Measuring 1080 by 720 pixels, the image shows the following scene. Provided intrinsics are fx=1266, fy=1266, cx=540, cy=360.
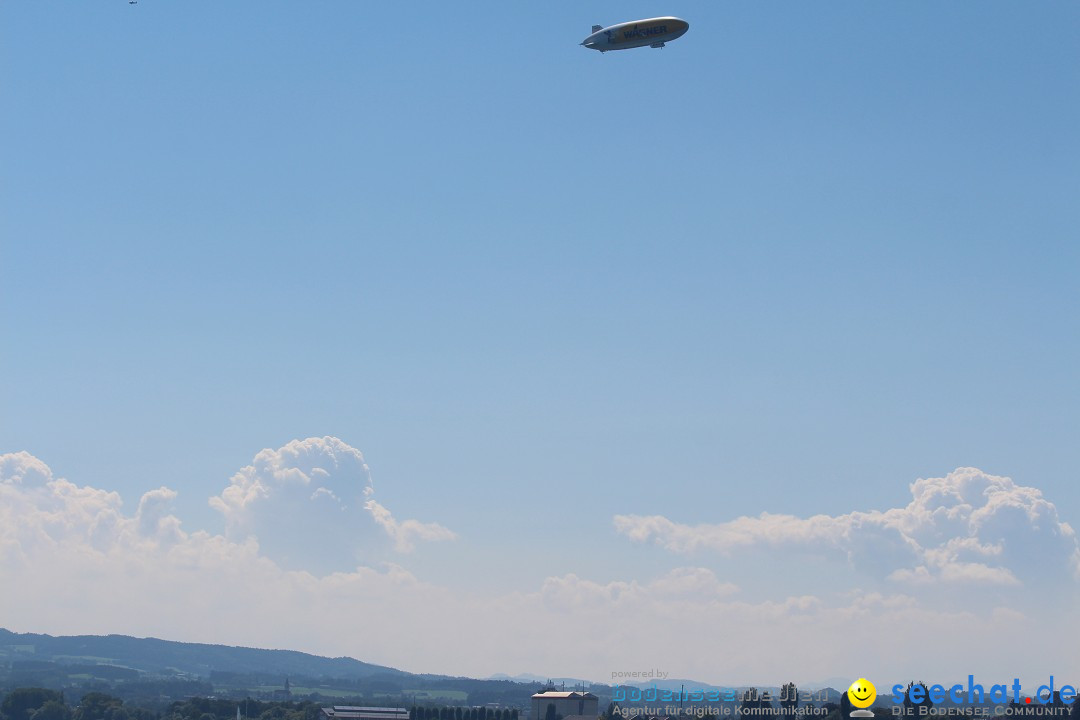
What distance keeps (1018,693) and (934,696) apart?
53.7ft

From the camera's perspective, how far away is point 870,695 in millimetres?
163000

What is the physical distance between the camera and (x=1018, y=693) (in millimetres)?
192000

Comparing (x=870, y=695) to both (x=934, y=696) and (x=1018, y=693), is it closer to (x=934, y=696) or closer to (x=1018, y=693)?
(x=934, y=696)

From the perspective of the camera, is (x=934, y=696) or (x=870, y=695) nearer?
(x=870, y=695)

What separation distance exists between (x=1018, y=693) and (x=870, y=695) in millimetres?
42383

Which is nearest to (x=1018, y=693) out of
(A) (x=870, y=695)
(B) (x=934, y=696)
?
(B) (x=934, y=696)

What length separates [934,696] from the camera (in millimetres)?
185250

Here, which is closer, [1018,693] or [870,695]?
[870,695]

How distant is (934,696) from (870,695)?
90.6 feet
